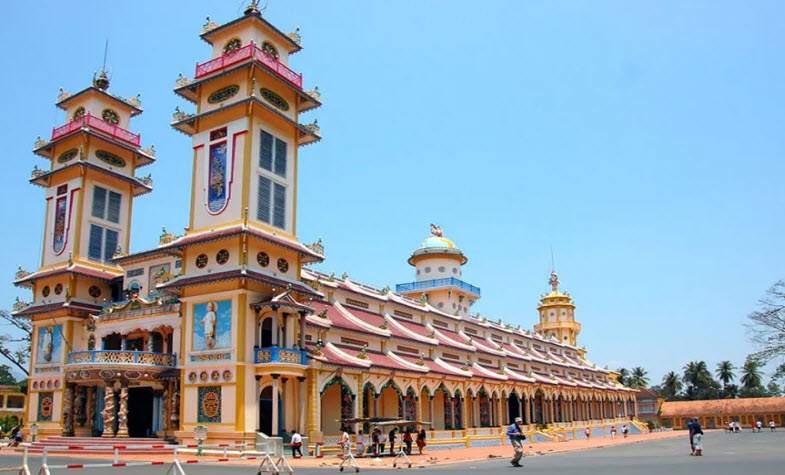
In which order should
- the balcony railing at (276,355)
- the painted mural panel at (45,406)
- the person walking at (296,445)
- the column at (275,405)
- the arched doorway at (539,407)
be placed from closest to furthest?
the person walking at (296,445)
the column at (275,405)
the balcony railing at (276,355)
the painted mural panel at (45,406)
the arched doorway at (539,407)

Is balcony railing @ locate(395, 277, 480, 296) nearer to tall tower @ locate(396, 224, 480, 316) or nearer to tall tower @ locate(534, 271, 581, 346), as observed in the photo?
tall tower @ locate(396, 224, 480, 316)

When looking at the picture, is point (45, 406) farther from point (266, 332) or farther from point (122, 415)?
point (266, 332)

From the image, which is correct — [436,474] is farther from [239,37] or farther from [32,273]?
[32,273]

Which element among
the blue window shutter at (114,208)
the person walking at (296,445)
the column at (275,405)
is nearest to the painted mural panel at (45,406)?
the blue window shutter at (114,208)

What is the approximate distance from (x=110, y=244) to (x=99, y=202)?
9.14ft

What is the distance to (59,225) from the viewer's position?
44750mm

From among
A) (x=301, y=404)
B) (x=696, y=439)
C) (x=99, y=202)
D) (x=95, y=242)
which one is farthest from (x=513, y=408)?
(x=99, y=202)

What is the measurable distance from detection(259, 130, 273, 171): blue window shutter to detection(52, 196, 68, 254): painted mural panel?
16.1 m

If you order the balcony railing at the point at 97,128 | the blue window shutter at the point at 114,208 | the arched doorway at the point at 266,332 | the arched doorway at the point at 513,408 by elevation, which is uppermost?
the balcony railing at the point at 97,128

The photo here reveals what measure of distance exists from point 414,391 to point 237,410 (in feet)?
48.3

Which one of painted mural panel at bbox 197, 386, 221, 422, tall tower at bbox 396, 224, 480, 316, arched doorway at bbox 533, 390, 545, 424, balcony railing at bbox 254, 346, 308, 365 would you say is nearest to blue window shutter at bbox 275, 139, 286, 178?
balcony railing at bbox 254, 346, 308, 365

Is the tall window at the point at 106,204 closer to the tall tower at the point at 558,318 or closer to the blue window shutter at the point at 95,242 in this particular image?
the blue window shutter at the point at 95,242

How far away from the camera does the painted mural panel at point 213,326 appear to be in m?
33.6

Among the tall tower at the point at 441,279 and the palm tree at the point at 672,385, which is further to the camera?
the palm tree at the point at 672,385
